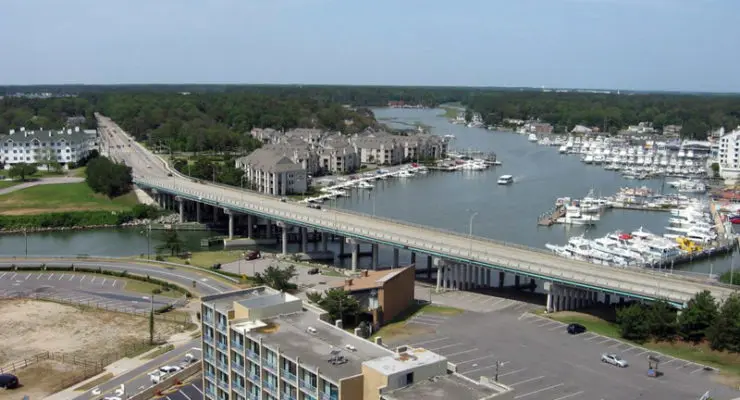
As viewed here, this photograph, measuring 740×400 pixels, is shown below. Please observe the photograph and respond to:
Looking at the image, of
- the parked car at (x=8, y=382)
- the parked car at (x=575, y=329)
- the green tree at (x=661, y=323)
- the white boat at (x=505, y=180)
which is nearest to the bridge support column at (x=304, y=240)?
the parked car at (x=575, y=329)

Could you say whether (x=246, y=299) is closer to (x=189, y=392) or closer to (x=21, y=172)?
(x=189, y=392)

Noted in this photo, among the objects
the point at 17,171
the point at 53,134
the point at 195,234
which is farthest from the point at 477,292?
the point at 53,134

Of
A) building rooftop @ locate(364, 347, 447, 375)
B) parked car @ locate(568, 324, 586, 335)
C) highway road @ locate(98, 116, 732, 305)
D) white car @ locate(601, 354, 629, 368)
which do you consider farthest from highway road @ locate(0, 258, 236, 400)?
parked car @ locate(568, 324, 586, 335)

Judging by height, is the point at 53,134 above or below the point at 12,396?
above

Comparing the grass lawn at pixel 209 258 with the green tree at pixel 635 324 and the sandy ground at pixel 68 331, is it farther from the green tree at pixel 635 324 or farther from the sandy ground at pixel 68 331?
the green tree at pixel 635 324

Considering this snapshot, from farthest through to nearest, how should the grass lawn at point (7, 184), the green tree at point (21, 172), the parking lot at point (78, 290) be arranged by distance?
the green tree at point (21, 172), the grass lawn at point (7, 184), the parking lot at point (78, 290)

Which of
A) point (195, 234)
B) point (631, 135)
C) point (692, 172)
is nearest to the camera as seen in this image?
point (195, 234)

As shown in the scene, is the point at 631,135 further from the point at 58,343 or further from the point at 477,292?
the point at 58,343
